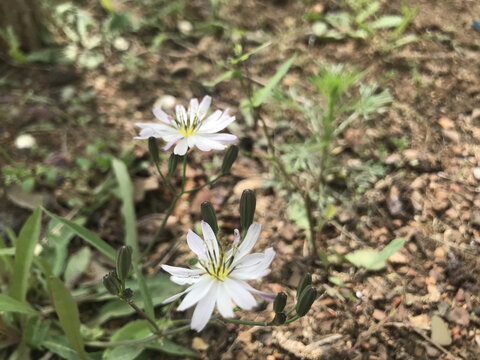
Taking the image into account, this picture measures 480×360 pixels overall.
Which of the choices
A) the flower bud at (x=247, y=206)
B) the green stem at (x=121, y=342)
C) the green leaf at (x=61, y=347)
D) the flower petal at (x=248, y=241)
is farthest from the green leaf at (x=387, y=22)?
the green leaf at (x=61, y=347)

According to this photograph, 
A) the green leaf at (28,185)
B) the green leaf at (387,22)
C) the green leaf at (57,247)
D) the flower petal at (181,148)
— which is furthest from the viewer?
the green leaf at (387,22)

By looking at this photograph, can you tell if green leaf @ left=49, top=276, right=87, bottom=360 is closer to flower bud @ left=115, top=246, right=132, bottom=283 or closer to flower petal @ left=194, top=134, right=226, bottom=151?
flower bud @ left=115, top=246, right=132, bottom=283

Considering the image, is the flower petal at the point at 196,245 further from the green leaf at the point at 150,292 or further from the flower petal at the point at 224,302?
the green leaf at the point at 150,292

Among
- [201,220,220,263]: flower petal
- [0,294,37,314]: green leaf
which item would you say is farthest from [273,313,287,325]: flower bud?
[0,294,37,314]: green leaf

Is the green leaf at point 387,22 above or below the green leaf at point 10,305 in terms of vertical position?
above

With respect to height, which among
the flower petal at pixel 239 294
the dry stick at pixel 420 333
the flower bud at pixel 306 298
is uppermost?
the flower petal at pixel 239 294

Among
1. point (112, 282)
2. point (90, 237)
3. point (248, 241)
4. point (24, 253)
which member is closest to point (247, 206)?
point (248, 241)

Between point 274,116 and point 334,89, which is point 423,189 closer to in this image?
point 334,89


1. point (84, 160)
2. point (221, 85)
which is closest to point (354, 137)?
point (221, 85)
